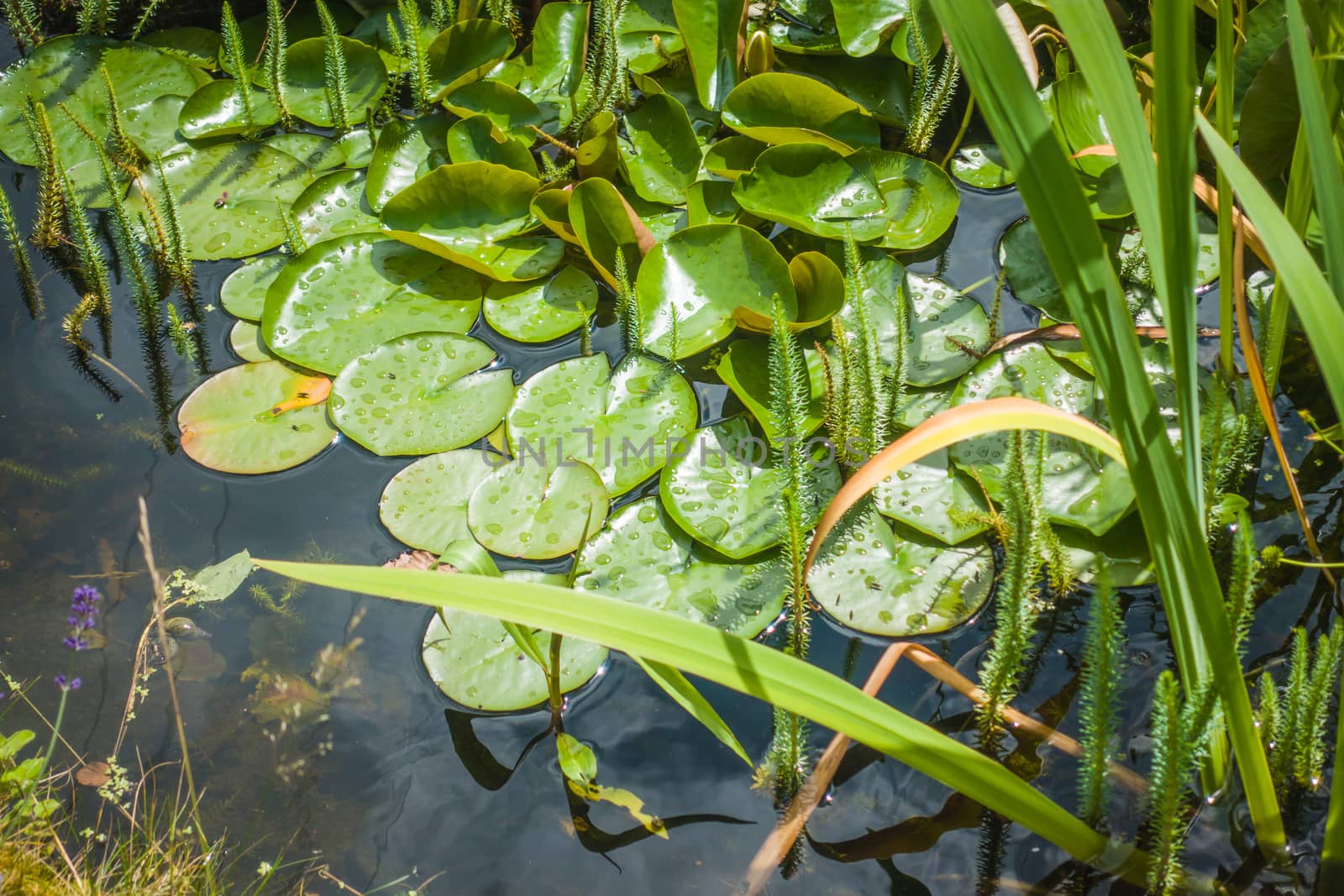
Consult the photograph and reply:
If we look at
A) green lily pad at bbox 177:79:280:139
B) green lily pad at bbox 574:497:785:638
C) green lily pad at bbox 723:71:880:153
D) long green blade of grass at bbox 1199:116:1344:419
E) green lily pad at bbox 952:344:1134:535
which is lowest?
green lily pad at bbox 574:497:785:638

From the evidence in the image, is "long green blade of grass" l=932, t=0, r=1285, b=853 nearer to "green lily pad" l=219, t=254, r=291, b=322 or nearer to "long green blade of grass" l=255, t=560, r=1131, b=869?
"long green blade of grass" l=255, t=560, r=1131, b=869

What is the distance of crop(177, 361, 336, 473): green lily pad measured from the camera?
1942mm

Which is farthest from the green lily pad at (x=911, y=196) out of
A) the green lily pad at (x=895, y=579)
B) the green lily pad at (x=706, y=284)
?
the green lily pad at (x=895, y=579)

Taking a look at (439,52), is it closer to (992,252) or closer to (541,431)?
(541,431)

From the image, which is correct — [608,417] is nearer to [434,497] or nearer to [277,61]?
[434,497]

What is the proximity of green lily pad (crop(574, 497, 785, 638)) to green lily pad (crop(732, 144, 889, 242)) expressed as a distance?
2.71 feet

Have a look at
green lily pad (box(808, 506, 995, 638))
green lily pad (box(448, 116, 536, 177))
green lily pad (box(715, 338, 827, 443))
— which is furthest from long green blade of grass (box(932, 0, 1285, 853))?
green lily pad (box(448, 116, 536, 177))

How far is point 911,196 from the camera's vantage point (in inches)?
89.7

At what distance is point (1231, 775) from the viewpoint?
4.70 ft

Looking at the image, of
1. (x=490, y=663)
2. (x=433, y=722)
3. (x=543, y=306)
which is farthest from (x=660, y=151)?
(x=433, y=722)

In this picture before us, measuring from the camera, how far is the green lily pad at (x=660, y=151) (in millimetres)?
2383

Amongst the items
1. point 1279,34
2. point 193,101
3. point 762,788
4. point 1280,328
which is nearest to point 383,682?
point 762,788

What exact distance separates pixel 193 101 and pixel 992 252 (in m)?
2.08

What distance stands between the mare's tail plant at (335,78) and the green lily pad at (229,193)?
0.17 m
